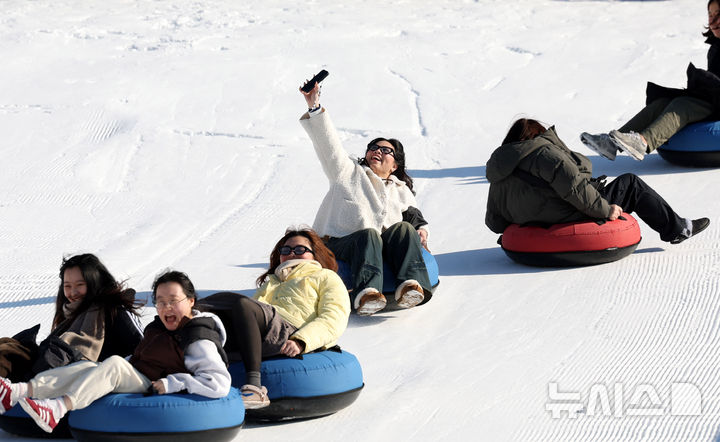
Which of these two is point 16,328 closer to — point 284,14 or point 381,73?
point 381,73

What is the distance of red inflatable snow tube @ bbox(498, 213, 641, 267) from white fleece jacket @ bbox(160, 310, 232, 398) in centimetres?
309

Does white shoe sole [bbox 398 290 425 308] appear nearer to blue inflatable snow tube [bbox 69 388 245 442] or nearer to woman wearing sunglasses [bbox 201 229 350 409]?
woman wearing sunglasses [bbox 201 229 350 409]

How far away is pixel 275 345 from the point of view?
14.4ft

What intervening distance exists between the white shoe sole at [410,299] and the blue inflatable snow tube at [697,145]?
385cm

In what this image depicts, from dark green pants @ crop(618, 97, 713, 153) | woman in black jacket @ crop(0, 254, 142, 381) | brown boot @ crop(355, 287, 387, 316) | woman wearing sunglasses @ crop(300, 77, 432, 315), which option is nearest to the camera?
woman in black jacket @ crop(0, 254, 142, 381)

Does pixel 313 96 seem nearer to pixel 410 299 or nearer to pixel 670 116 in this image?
pixel 410 299

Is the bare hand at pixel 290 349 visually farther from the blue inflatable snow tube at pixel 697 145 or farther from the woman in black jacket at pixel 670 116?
the blue inflatable snow tube at pixel 697 145

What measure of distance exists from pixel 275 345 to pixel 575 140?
6.47 metres

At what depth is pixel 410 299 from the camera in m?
5.75

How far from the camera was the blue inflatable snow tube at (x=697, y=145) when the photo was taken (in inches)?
340

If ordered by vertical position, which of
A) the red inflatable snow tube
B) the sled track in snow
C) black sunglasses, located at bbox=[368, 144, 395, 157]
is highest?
black sunglasses, located at bbox=[368, 144, 395, 157]

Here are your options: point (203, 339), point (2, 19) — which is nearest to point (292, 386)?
point (203, 339)

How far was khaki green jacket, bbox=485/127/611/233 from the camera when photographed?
632cm

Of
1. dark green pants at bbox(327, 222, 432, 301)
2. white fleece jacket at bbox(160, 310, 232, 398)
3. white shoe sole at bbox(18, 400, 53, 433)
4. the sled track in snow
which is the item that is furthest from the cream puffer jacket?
white shoe sole at bbox(18, 400, 53, 433)
